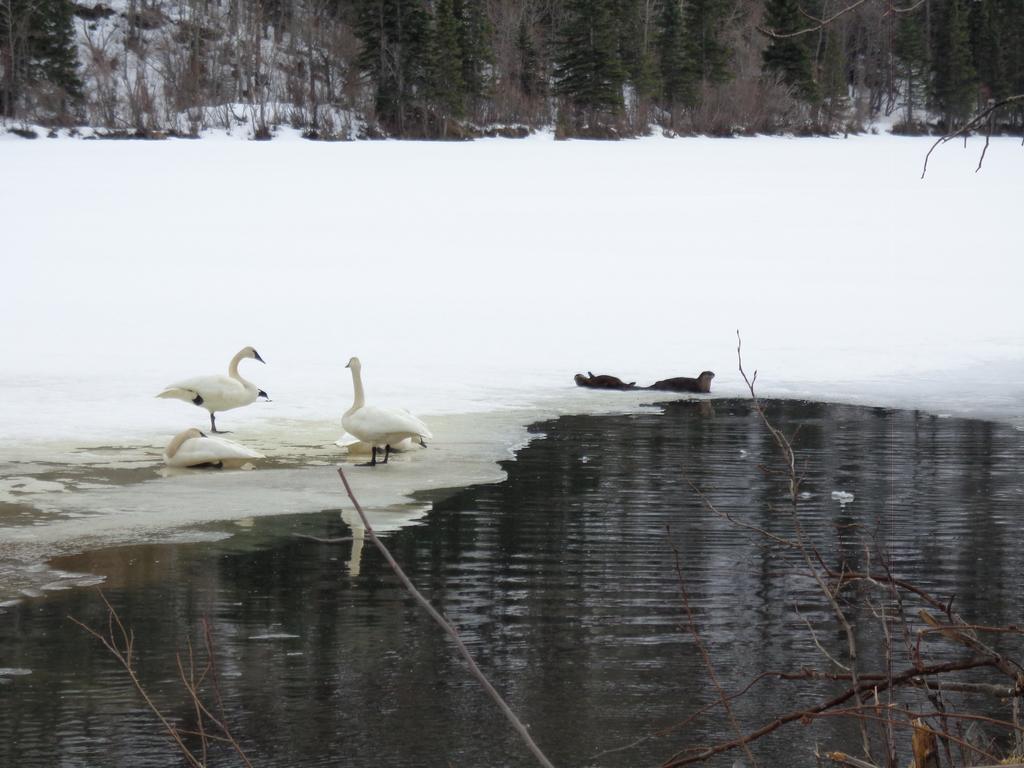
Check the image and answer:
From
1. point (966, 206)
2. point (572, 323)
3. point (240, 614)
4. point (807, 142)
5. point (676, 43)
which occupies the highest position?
point (676, 43)

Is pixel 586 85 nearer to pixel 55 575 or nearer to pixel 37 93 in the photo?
pixel 37 93

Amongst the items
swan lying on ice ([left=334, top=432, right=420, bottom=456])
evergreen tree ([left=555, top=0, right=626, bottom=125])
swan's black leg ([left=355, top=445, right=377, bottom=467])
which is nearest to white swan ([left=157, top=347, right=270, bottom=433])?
swan lying on ice ([left=334, top=432, right=420, bottom=456])

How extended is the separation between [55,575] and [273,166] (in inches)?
1056

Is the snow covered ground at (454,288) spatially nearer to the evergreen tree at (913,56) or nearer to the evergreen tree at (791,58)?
the evergreen tree at (791,58)

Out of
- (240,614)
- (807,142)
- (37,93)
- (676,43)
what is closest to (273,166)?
(37,93)

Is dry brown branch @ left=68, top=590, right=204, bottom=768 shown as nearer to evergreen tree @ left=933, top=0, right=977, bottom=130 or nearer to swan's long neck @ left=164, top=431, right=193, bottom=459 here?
swan's long neck @ left=164, top=431, right=193, bottom=459

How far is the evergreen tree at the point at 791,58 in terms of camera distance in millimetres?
50438

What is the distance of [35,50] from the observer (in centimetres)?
4638

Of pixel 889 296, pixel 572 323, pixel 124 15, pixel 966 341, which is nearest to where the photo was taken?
pixel 966 341

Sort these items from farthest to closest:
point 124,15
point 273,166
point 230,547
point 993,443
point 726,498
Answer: point 124,15 → point 273,166 → point 993,443 → point 726,498 → point 230,547

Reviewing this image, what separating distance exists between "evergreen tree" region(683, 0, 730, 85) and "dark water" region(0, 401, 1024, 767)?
147ft

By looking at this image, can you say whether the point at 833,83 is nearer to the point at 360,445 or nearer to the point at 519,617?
the point at 360,445

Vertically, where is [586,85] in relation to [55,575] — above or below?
above

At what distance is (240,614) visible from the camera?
601 cm
